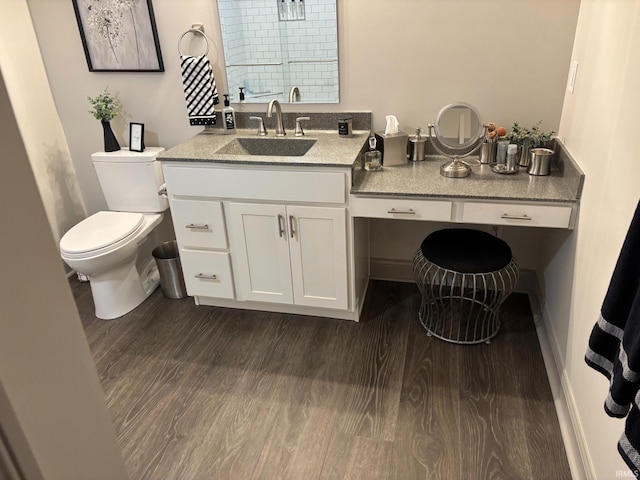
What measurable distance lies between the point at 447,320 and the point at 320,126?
4.15ft

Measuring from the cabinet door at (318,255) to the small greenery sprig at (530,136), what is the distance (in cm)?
92

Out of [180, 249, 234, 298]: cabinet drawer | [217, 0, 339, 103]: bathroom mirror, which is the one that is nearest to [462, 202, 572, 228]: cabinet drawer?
[217, 0, 339, 103]: bathroom mirror

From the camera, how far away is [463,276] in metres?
2.30

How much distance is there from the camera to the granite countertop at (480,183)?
212 cm

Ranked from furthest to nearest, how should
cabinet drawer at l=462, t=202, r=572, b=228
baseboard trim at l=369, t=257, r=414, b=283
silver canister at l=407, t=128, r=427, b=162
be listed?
baseboard trim at l=369, t=257, r=414, b=283 < silver canister at l=407, t=128, r=427, b=162 < cabinet drawer at l=462, t=202, r=572, b=228

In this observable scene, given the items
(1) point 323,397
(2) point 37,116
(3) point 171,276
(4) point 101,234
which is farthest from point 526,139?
(2) point 37,116

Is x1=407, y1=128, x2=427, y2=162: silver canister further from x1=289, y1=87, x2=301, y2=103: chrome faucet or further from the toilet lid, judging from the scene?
the toilet lid

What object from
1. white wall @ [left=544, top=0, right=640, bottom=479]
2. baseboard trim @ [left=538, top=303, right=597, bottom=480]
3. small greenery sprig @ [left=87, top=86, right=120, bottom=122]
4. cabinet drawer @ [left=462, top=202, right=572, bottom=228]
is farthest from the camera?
small greenery sprig @ [left=87, top=86, right=120, bottom=122]

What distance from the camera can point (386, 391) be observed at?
221cm

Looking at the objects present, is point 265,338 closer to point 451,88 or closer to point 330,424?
point 330,424

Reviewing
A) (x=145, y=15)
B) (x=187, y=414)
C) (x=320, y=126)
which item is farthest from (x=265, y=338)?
(x=145, y=15)

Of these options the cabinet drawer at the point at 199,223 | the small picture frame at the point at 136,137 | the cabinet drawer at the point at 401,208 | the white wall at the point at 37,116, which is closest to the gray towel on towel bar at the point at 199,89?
the small picture frame at the point at 136,137

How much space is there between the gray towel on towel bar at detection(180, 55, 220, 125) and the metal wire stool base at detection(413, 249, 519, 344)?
1400 mm

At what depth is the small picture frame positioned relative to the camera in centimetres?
290
